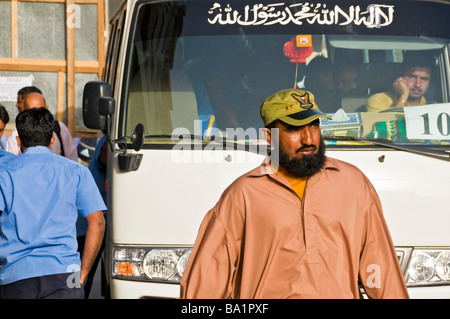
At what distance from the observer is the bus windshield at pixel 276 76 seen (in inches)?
211

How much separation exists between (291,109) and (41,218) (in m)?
1.91

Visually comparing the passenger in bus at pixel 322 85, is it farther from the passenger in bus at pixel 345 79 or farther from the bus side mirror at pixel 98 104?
the bus side mirror at pixel 98 104

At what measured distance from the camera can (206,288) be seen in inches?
137

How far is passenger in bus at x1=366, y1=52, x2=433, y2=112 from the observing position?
213 inches

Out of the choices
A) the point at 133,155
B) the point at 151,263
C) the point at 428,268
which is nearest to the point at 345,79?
the point at 428,268

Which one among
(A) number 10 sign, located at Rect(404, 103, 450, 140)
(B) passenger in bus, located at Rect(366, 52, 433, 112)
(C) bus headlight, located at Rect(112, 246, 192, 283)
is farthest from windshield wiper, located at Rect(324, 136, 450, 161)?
(C) bus headlight, located at Rect(112, 246, 192, 283)

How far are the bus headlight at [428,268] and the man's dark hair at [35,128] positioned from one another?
2250 mm

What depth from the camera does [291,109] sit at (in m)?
3.53

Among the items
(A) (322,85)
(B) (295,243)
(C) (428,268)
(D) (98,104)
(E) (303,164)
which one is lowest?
(C) (428,268)

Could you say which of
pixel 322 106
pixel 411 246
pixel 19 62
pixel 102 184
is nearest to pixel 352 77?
pixel 322 106

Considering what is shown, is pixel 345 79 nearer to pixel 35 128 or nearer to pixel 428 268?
pixel 428 268

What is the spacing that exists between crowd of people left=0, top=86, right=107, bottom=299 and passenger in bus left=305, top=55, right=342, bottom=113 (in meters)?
1.49

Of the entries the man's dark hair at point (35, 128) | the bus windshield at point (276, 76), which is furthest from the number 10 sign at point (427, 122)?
the man's dark hair at point (35, 128)

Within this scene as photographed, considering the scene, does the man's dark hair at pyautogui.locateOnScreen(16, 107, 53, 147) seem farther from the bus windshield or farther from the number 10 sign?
the number 10 sign
